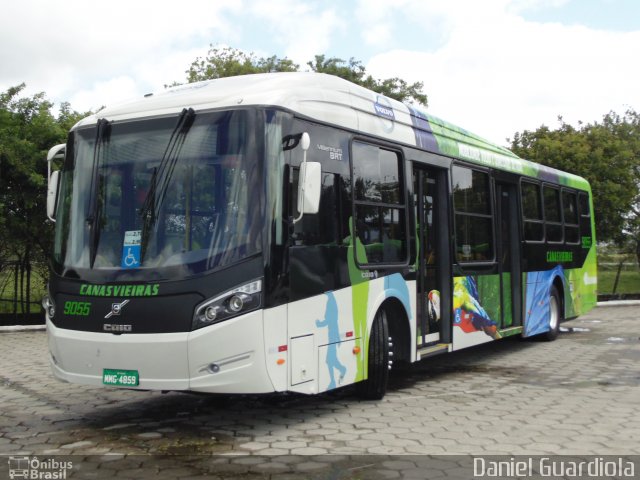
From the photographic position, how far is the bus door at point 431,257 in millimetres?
9078

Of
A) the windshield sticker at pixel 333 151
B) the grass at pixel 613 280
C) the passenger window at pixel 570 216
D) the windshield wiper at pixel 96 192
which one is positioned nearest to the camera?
the windshield wiper at pixel 96 192

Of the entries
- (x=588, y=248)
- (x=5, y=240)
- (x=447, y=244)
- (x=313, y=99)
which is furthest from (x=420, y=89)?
(x=313, y=99)

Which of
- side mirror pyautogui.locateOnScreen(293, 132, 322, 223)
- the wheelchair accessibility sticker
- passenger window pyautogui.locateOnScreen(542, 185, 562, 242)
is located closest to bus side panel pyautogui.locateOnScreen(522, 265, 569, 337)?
passenger window pyautogui.locateOnScreen(542, 185, 562, 242)

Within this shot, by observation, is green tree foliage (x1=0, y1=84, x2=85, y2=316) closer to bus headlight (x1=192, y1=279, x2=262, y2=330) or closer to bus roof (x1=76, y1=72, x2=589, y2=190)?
bus roof (x1=76, y1=72, x2=589, y2=190)

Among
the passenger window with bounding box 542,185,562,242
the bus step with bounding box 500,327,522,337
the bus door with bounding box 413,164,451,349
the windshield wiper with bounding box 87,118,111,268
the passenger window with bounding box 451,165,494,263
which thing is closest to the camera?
the windshield wiper with bounding box 87,118,111,268

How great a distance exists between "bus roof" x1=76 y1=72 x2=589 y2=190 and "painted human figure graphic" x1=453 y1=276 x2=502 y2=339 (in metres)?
1.72

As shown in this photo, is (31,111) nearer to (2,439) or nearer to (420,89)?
(2,439)

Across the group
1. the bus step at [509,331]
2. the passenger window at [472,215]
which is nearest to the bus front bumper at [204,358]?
the passenger window at [472,215]

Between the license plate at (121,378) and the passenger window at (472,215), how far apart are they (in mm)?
4989

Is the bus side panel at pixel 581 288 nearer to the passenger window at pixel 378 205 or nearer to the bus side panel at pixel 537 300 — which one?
the bus side panel at pixel 537 300

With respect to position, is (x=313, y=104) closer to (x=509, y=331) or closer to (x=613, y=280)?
(x=509, y=331)

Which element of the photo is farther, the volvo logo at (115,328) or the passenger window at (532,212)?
the passenger window at (532,212)

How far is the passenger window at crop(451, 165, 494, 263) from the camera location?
10109 mm

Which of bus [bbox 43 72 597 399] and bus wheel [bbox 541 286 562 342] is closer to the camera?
bus [bbox 43 72 597 399]
